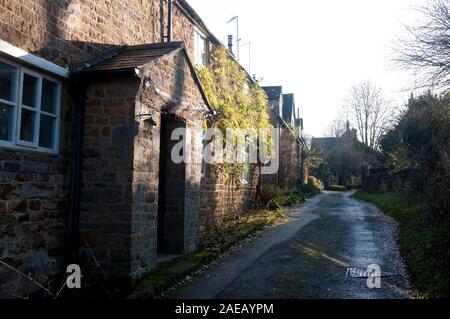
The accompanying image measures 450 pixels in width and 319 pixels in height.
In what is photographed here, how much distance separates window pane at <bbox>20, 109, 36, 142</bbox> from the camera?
597 cm

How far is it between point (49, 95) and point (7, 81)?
86 cm

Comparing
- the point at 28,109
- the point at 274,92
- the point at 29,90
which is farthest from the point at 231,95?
the point at 274,92

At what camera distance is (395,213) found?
16.3 metres

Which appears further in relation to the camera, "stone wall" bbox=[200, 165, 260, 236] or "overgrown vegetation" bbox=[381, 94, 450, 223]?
"stone wall" bbox=[200, 165, 260, 236]

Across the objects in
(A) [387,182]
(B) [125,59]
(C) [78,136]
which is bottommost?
(A) [387,182]

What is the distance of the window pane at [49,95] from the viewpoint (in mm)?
6414

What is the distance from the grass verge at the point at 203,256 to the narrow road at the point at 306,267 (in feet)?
0.80

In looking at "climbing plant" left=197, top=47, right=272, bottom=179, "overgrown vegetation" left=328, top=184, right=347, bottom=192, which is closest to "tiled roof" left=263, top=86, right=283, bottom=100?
"climbing plant" left=197, top=47, right=272, bottom=179

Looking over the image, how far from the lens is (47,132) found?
6504 millimetres

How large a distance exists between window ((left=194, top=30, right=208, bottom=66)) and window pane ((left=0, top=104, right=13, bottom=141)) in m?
7.68

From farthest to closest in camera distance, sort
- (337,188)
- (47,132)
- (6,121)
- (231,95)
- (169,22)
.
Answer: (337,188)
(231,95)
(169,22)
(47,132)
(6,121)

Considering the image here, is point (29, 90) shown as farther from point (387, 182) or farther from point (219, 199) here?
point (387, 182)

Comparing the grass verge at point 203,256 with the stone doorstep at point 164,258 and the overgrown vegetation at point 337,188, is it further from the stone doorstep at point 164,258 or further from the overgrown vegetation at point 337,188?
the overgrown vegetation at point 337,188

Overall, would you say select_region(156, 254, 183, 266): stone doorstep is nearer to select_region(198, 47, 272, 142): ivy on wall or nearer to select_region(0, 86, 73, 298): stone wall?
select_region(0, 86, 73, 298): stone wall
